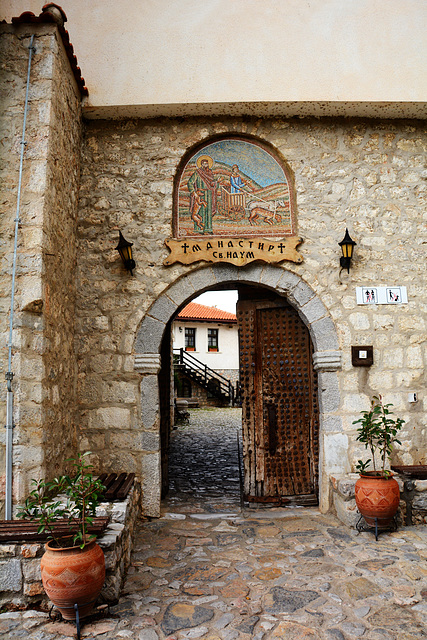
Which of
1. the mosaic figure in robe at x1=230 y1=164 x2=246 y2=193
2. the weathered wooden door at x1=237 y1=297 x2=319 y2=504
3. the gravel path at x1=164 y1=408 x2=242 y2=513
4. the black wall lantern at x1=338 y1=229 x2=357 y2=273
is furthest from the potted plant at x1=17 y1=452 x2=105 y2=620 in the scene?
the mosaic figure in robe at x1=230 y1=164 x2=246 y2=193

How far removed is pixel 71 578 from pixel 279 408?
292 cm

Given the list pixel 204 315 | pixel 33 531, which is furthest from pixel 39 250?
pixel 204 315

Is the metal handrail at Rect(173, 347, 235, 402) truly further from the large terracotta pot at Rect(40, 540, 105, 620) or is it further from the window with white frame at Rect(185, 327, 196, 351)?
the large terracotta pot at Rect(40, 540, 105, 620)

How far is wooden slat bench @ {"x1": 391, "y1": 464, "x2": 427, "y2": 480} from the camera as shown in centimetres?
395

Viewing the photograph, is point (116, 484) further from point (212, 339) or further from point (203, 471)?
point (212, 339)

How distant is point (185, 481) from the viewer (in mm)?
5648

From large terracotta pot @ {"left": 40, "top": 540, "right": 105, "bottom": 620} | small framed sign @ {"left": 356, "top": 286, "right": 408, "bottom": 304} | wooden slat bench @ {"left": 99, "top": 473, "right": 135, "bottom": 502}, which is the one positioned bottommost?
large terracotta pot @ {"left": 40, "top": 540, "right": 105, "bottom": 620}

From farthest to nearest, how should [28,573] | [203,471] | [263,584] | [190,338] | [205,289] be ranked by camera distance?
[190,338]
[203,471]
[205,289]
[263,584]
[28,573]

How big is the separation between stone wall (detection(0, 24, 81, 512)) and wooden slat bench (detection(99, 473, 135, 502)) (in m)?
0.43

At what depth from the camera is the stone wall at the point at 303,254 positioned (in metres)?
4.34

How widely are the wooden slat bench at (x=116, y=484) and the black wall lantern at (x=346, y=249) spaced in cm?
285

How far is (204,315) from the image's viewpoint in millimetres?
24531

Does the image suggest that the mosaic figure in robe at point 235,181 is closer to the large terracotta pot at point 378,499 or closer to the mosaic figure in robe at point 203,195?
the mosaic figure in robe at point 203,195

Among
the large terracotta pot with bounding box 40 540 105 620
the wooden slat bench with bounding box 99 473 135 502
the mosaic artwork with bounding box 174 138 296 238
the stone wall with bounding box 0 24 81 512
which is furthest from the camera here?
the mosaic artwork with bounding box 174 138 296 238
